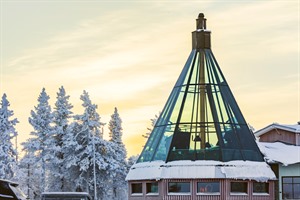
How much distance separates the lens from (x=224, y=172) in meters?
53.2

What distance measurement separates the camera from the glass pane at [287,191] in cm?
5595

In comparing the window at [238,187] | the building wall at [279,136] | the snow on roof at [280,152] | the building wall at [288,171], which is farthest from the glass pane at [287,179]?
the building wall at [279,136]

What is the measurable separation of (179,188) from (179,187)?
67 millimetres

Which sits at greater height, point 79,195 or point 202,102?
point 202,102

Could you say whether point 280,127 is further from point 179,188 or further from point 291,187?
point 179,188

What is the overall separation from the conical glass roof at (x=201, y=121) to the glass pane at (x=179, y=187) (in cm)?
183

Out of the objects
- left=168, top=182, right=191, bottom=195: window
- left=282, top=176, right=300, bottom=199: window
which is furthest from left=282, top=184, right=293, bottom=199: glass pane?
left=168, top=182, right=191, bottom=195: window

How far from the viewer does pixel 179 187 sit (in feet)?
176

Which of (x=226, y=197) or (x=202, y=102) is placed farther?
(x=202, y=102)

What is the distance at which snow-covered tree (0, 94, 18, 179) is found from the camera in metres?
88.5

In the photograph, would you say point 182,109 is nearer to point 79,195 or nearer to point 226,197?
point 226,197

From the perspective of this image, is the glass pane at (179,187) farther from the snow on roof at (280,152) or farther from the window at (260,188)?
the snow on roof at (280,152)

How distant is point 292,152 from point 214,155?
17.7 feet

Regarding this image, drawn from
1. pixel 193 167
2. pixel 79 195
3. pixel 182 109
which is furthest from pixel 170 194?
pixel 79 195
